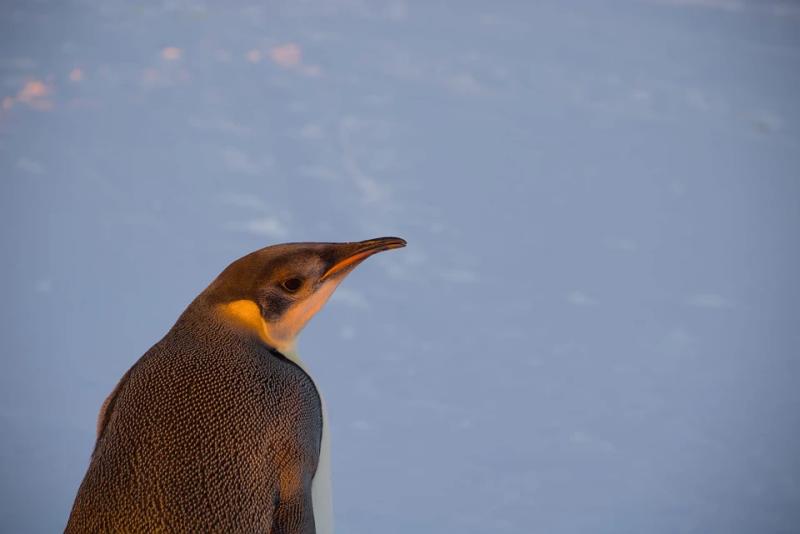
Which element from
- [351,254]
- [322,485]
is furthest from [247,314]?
[322,485]

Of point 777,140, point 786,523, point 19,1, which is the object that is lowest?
point 786,523

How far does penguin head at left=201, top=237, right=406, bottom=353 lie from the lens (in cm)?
153

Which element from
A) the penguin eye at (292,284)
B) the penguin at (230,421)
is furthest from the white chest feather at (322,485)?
the penguin eye at (292,284)

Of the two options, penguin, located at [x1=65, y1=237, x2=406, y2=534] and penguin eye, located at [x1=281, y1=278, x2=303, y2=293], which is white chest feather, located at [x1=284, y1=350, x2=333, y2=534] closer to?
penguin, located at [x1=65, y1=237, x2=406, y2=534]

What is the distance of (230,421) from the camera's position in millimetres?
1347

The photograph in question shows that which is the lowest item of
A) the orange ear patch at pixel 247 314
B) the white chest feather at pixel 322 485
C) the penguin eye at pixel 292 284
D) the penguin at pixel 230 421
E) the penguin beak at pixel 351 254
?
the white chest feather at pixel 322 485

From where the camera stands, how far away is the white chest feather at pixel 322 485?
1.53 meters

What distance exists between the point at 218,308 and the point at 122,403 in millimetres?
235

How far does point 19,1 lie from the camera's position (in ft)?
16.0

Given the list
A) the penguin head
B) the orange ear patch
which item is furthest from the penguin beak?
the orange ear patch

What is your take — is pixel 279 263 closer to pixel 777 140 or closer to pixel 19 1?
pixel 19 1

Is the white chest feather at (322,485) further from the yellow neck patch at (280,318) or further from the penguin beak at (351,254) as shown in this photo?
the penguin beak at (351,254)

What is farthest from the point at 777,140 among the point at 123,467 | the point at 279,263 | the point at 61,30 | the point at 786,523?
the point at 123,467

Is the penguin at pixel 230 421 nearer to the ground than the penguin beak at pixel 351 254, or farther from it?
nearer to the ground
